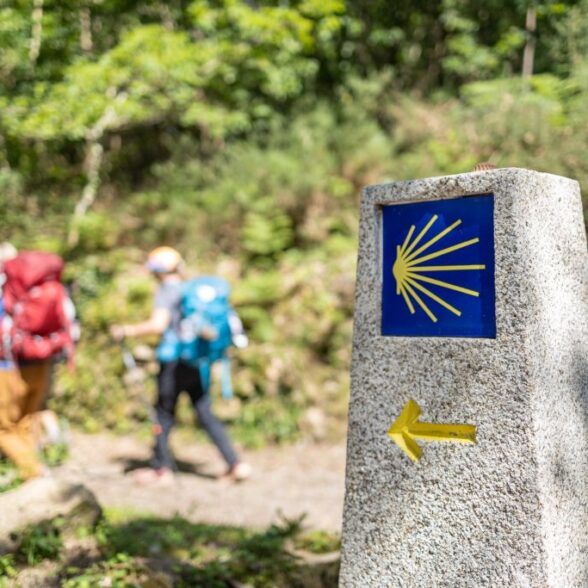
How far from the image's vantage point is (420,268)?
2861mm

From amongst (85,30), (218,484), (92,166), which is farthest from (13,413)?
(85,30)

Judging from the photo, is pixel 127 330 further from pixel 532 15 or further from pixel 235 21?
pixel 532 15

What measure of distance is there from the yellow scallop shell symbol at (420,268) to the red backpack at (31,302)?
353 centimetres

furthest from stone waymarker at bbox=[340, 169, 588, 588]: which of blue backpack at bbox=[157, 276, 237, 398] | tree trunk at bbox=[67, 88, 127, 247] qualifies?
tree trunk at bbox=[67, 88, 127, 247]

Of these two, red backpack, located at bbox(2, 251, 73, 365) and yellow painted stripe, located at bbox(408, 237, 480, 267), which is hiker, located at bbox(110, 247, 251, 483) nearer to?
red backpack, located at bbox(2, 251, 73, 365)

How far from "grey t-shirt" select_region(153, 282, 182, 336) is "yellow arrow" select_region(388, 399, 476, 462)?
3.66 meters

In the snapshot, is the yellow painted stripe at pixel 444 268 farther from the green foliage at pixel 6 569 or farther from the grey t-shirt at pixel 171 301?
the grey t-shirt at pixel 171 301

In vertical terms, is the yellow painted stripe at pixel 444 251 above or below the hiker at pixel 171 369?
above

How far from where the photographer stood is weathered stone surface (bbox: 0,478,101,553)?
12.0 ft

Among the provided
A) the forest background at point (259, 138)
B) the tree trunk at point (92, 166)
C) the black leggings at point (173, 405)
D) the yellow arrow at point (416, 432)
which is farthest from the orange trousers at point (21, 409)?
the tree trunk at point (92, 166)

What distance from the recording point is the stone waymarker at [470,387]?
2.51m

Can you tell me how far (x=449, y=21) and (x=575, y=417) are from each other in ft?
31.7

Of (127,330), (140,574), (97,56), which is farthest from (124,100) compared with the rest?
(140,574)

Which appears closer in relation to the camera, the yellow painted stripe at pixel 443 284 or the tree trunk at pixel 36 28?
the yellow painted stripe at pixel 443 284
